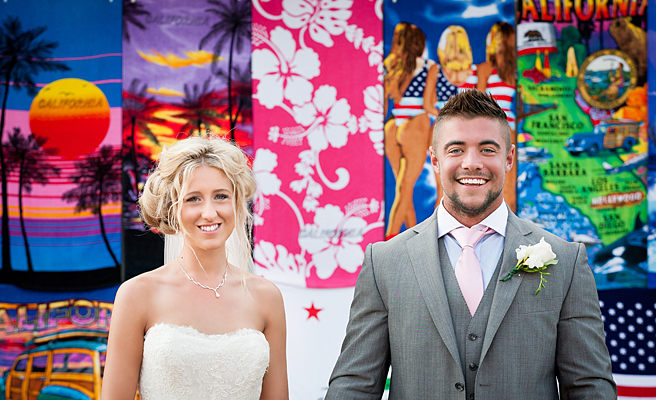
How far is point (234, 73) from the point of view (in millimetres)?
3830

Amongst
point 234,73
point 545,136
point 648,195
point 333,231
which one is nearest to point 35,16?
point 234,73

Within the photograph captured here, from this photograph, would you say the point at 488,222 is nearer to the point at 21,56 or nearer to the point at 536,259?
the point at 536,259

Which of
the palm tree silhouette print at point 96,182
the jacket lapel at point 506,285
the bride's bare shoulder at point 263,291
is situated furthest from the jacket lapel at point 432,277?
the palm tree silhouette print at point 96,182

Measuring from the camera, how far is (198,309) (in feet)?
7.39

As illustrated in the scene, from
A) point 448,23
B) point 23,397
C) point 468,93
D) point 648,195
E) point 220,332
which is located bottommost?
point 23,397

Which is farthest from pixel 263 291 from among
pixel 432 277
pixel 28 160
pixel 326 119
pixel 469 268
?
pixel 28 160

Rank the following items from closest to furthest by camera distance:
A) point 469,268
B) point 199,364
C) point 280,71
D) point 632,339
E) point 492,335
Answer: point 492,335, point 469,268, point 199,364, point 632,339, point 280,71

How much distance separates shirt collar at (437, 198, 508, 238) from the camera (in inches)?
82.9

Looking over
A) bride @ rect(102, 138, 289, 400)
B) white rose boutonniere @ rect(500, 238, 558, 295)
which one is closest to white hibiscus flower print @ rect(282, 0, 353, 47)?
bride @ rect(102, 138, 289, 400)

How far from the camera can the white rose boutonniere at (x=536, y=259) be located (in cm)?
192

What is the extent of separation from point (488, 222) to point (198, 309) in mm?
Answer: 1196

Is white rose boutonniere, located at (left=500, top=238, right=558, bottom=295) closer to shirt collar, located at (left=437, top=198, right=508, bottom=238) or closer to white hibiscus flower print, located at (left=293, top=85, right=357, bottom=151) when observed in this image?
shirt collar, located at (left=437, top=198, right=508, bottom=238)

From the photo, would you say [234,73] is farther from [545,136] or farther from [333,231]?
[545,136]

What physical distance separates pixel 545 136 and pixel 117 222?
298cm
